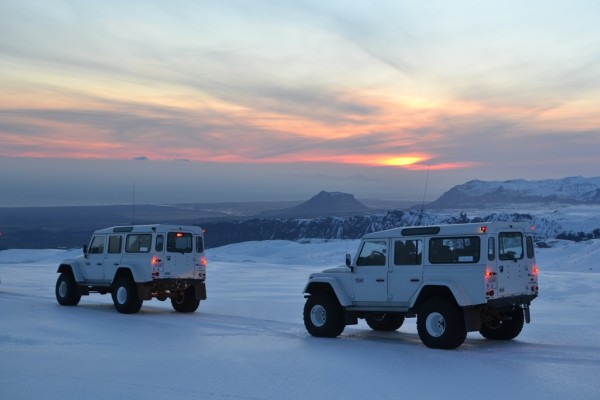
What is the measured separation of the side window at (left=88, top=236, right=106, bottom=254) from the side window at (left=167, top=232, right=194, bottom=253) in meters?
2.71

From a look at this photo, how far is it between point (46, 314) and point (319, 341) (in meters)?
8.68

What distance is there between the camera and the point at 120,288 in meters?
21.2

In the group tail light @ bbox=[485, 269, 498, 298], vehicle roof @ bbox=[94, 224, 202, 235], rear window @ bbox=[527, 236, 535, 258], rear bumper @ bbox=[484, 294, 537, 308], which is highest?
vehicle roof @ bbox=[94, 224, 202, 235]

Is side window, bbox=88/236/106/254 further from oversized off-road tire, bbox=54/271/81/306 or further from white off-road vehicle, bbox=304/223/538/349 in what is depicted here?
white off-road vehicle, bbox=304/223/538/349

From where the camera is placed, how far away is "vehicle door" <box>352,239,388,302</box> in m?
15.6

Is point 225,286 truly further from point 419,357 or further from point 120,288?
point 419,357

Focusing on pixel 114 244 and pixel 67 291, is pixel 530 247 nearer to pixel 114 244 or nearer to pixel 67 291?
pixel 114 244

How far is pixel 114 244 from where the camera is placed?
22.2 metres

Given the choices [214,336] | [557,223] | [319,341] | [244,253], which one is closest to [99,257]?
[214,336]

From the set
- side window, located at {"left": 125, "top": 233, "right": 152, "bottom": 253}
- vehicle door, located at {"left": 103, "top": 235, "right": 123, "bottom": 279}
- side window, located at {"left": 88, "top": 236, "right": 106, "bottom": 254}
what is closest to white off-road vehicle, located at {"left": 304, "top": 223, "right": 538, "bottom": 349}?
side window, located at {"left": 125, "top": 233, "right": 152, "bottom": 253}

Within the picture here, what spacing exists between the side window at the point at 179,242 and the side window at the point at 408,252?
26.0 feet

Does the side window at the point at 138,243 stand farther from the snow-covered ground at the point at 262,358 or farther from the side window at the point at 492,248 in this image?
the side window at the point at 492,248

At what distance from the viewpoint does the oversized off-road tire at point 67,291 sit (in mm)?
22953

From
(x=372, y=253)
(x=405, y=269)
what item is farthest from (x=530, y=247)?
(x=372, y=253)
